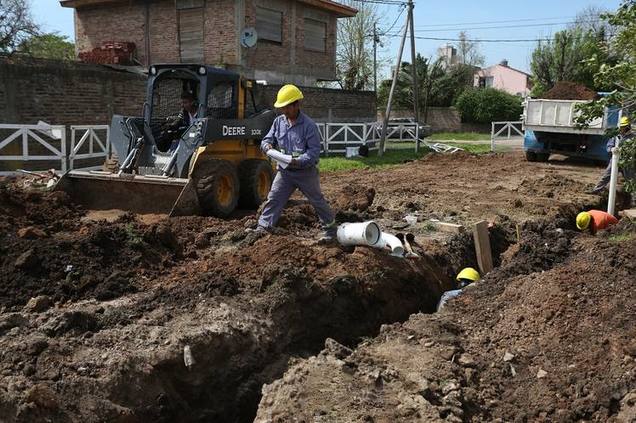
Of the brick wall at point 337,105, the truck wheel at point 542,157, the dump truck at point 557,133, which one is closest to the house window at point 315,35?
the brick wall at point 337,105

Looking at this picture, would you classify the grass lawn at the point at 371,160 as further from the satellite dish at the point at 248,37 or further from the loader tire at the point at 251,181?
the loader tire at the point at 251,181

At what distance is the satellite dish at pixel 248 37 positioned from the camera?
23.2m

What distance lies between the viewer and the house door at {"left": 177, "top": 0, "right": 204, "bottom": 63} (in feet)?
79.1

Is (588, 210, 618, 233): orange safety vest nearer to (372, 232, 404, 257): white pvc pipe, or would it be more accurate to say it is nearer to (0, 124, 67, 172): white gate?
(372, 232, 404, 257): white pvc pipe

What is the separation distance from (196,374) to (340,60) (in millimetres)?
40600

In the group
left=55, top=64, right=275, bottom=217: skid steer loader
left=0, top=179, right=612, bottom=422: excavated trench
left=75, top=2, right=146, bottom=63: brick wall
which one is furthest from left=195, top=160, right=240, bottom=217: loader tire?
left=75, top=2, right=146, bottom=63: brick wall

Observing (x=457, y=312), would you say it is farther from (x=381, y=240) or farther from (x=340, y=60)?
(x=340, y=60)

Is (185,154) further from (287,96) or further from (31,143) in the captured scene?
(31,143)

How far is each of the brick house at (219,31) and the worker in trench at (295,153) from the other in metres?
17.0

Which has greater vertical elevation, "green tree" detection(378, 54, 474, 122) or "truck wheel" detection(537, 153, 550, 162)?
"green tree" detection(378, 54, 474, 122)

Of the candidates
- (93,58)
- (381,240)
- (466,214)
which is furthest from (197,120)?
(93,58)

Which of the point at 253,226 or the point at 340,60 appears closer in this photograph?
the point at 253,226

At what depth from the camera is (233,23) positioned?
2331cm

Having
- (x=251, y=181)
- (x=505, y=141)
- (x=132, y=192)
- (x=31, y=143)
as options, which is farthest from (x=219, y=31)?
(x=505, y=141)
